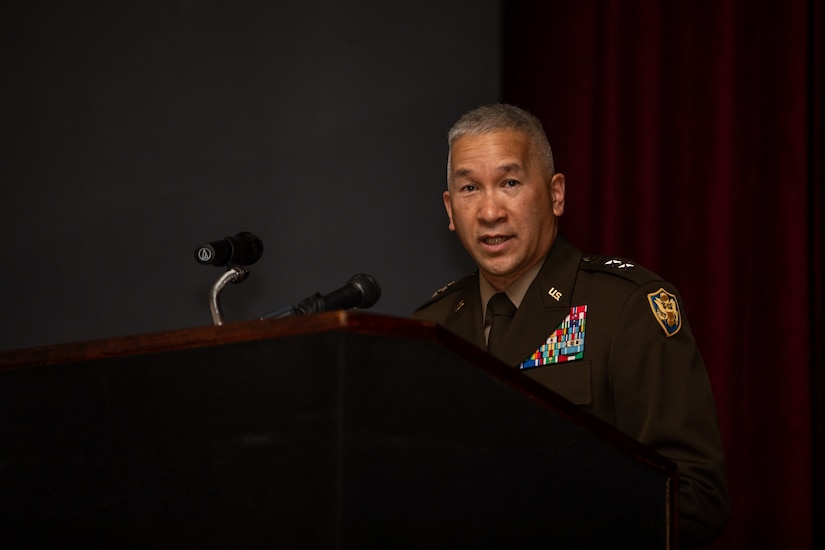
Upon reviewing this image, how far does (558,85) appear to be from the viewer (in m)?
2.56

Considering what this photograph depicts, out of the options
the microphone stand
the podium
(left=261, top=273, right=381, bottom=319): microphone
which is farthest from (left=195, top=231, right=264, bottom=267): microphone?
the podium

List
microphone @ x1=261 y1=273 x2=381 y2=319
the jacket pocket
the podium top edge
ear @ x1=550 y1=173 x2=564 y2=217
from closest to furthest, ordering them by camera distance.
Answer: the podium top edge → microphone @ x1=261 y1=273 x2=381 y2=319 → the jacket pocket → ear @ x1=550 y1=173 x2=564 y2=217

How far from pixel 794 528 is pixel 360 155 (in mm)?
1469

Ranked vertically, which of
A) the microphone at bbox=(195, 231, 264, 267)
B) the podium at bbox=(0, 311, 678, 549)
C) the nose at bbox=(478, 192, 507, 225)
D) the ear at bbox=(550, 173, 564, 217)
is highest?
the ear at bbox=(550, 173, 564, 217)

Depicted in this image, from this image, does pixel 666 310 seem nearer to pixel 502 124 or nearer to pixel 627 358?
pixel 627 358

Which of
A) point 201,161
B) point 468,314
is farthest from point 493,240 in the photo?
point 201,161

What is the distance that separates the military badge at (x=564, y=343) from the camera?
1.58m

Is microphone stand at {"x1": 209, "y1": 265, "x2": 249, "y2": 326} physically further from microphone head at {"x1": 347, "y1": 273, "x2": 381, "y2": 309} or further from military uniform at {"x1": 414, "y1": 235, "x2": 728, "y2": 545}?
military uniform at {"x1": 414, "y1": 235, "x2": 728, "y2": 545}

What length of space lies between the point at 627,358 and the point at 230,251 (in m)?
0.65

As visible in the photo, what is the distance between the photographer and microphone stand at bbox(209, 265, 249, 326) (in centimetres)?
136

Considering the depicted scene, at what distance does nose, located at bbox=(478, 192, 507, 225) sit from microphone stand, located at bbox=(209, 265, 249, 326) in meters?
0.48

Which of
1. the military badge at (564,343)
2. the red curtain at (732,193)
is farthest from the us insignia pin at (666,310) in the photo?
the red curtain at (732,193)

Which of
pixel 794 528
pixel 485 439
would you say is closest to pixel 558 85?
pixel 794 528

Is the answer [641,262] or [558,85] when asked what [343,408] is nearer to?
[641,262]
